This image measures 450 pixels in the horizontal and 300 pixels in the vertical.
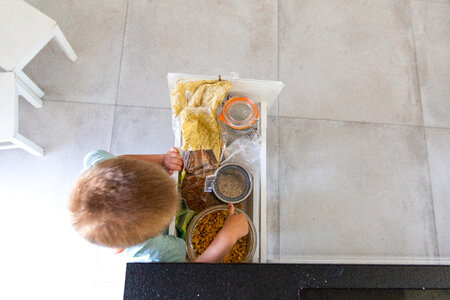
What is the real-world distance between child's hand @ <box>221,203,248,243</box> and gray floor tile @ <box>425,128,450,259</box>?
1198 millimetres

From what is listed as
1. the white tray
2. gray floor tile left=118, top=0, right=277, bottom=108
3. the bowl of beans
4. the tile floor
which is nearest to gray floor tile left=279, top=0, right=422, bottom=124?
the tile floor

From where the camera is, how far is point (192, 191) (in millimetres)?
911

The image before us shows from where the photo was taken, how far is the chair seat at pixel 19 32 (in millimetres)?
1181

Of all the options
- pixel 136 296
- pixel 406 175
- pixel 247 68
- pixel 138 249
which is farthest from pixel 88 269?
pixel 406 175

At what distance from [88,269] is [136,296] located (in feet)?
3.09

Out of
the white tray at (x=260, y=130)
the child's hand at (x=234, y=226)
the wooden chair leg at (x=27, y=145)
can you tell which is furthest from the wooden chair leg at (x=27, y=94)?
the child's hand at (x=234, y=226)

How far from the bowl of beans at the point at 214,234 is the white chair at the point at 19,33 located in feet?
3.19

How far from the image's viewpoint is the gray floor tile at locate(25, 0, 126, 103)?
149 centimetres

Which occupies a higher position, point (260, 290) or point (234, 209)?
point (234, 209)

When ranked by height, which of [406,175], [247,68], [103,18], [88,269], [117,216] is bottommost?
[88,269]

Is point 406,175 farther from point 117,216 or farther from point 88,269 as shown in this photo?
point 88,269

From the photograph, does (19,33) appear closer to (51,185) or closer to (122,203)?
(51,185)

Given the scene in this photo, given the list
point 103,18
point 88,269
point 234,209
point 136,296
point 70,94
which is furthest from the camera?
point 103,18

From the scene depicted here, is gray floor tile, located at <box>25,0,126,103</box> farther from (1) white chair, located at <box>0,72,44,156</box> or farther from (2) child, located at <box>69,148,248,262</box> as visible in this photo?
(2) child, located at <box>69,148,248,262</box>
